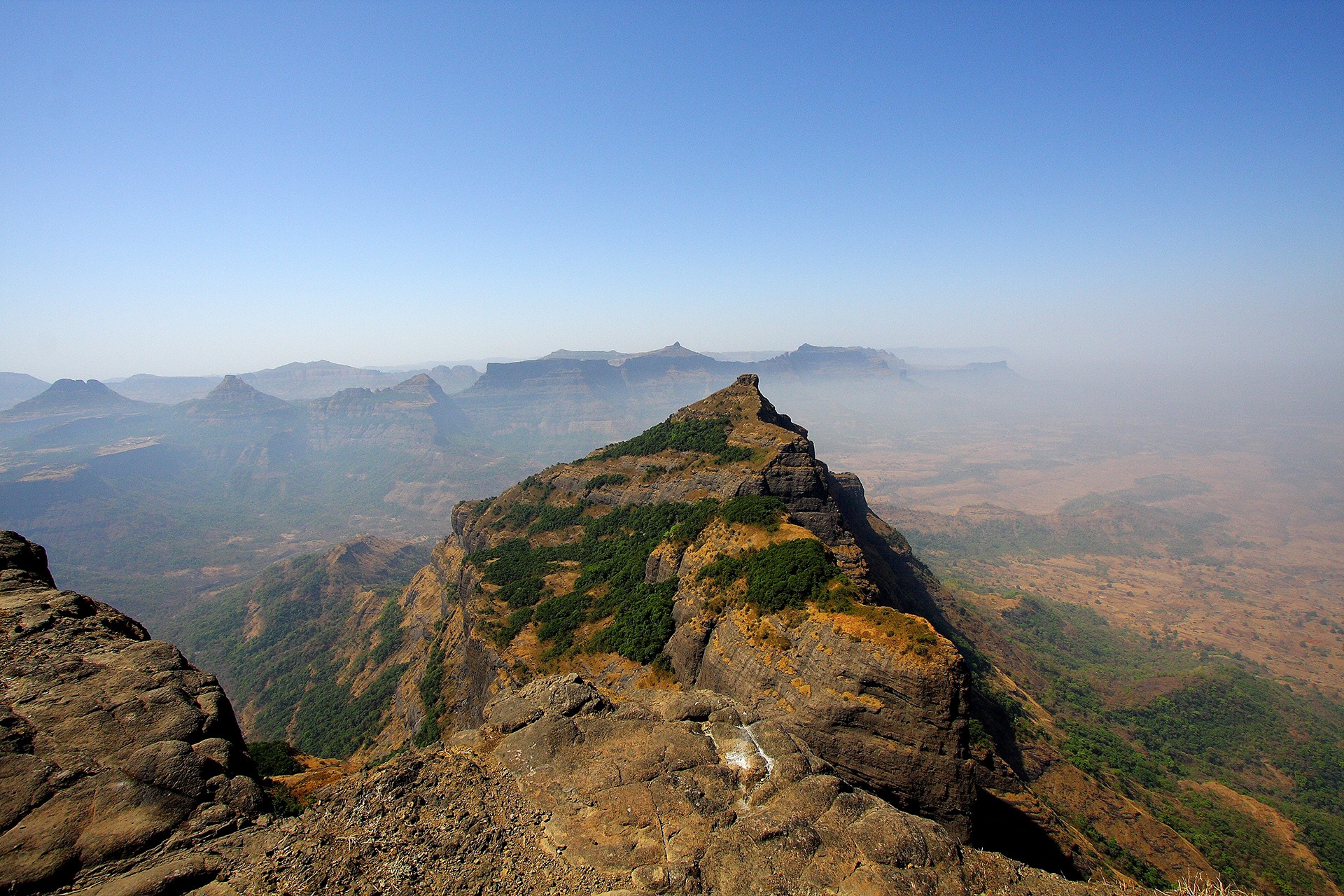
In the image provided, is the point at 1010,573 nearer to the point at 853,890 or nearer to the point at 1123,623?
the point at 1123,623

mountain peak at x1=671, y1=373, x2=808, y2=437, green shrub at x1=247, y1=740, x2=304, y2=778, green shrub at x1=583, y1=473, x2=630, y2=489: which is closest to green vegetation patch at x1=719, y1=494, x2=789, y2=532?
mountain peak at x1=671, y1=373, x2=808, y2=437

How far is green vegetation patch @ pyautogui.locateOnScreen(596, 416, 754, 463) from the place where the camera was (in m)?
54.8

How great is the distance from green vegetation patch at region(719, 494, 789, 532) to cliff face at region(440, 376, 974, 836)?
0.18m

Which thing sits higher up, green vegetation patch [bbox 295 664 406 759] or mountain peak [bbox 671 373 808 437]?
mountain peak [bbox 671 373 808 437]

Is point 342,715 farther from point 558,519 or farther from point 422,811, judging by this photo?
point 422,811

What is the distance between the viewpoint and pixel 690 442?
61688mm

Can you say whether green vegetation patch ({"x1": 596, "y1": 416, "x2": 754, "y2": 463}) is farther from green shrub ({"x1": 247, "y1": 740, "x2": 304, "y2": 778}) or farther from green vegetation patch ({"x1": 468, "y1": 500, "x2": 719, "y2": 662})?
green shrub ({"x1": 247, "y1": 740, "x2": 304, "y2": 778})

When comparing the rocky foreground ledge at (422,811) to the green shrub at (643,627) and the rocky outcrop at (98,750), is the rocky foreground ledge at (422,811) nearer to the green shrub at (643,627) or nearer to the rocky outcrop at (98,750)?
the rocky outcrop at (98,750)

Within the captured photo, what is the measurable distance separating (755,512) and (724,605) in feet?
27.5

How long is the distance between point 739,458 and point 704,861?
40481mm

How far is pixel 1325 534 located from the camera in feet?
630

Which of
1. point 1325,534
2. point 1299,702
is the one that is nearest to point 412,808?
point 1299,702

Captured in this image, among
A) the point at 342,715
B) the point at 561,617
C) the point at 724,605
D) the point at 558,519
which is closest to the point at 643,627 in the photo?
the point at 724,605

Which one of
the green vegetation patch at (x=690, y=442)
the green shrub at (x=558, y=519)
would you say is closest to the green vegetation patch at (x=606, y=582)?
the green shrub at (x=558, y=519)
